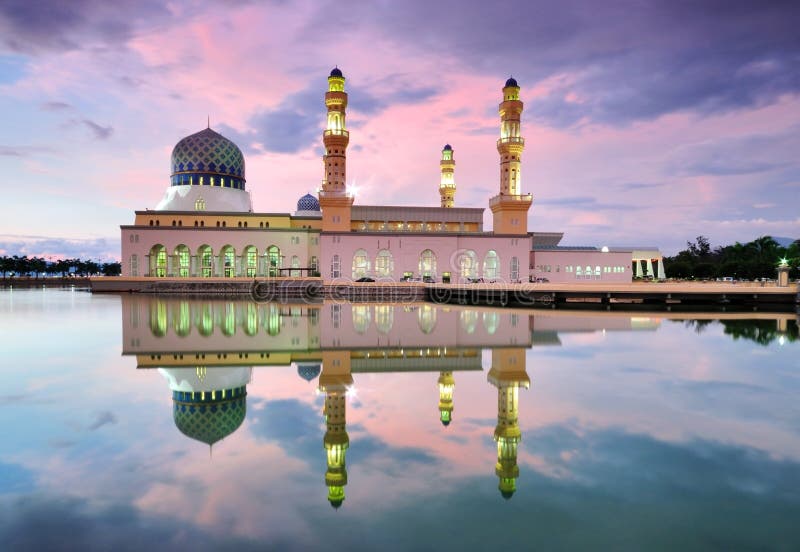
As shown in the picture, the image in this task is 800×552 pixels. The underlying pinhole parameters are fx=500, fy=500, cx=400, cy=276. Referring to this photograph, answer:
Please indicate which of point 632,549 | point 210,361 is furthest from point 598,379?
point 210,361

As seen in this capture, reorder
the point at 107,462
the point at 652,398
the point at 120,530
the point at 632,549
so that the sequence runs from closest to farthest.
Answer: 1. the point at 632,549
2. the point at 120,530
3. the point at 107,462
4. the point at 652,398

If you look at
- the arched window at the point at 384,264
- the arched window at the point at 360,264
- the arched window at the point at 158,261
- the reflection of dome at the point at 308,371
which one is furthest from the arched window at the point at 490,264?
the reflection of dome at the point at 308,371

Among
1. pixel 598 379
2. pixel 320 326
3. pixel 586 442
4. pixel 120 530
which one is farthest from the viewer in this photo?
pixel 320 326

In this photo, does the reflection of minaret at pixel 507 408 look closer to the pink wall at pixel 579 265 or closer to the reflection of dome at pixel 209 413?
the reflection of dome at pixel 209 413

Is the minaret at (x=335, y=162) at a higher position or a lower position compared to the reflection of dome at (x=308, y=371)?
higher

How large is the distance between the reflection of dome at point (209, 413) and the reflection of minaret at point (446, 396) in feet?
10.2

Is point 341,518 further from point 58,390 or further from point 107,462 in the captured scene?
point 58,390

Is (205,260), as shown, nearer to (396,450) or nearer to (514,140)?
(514,140)

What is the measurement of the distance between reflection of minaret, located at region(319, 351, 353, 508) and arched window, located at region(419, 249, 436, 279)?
3804 centimetres

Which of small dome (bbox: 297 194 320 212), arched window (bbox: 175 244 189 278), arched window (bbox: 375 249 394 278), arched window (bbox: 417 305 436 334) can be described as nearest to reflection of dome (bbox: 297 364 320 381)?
arched window (bbox: 417 305 436 334)

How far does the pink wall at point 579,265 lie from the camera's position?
54.6 meters

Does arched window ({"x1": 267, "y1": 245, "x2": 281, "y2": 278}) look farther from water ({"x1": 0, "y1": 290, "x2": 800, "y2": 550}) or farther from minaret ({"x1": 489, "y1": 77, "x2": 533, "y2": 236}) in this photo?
water ({"x1": 0, "y1": 290, "x2": 800, "y2": 550})

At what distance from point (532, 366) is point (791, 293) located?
33347mm

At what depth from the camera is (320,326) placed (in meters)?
19.2
